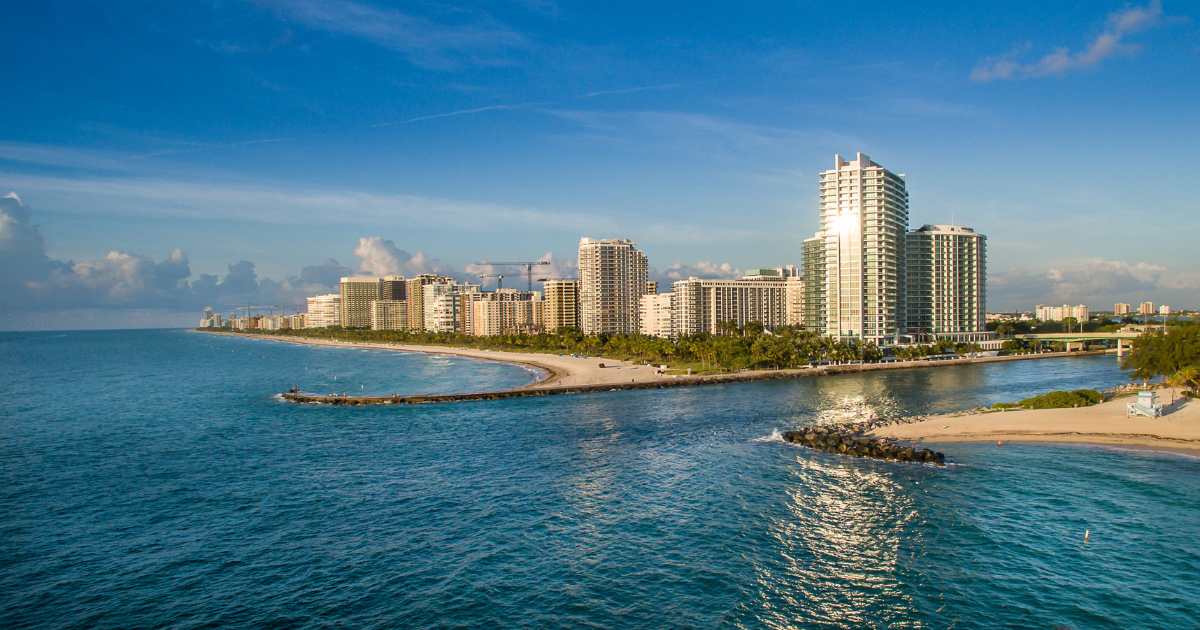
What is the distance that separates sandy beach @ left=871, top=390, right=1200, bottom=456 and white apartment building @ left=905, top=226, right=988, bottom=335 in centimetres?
11377

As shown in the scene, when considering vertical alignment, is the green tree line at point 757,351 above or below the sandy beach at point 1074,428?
above

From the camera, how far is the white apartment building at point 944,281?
176125 millimetres

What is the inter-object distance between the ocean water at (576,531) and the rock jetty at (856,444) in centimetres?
221

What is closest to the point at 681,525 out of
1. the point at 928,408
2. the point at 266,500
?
the point at 266,500

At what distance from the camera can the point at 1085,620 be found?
82.0 feet

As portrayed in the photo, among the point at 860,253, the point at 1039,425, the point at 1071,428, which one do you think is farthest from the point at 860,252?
the point at 1071,428

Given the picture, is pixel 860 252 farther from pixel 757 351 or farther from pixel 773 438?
pixel 773 438

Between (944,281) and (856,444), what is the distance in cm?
14994

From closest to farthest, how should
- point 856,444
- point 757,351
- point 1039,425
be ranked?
point 856,444 < point 1039,425 < point 757,351

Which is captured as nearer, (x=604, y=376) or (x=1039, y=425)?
(x=1039, y=425)

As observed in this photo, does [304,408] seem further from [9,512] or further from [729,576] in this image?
[729,576]

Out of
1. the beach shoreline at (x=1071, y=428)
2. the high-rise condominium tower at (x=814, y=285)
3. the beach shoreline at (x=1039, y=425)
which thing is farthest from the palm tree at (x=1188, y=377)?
the high-rise condominium tower at (x=814, y=285)

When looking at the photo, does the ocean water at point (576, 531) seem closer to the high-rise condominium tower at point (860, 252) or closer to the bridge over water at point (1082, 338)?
the high-rise condominium tower at point (860, 252)

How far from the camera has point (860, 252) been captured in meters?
154
